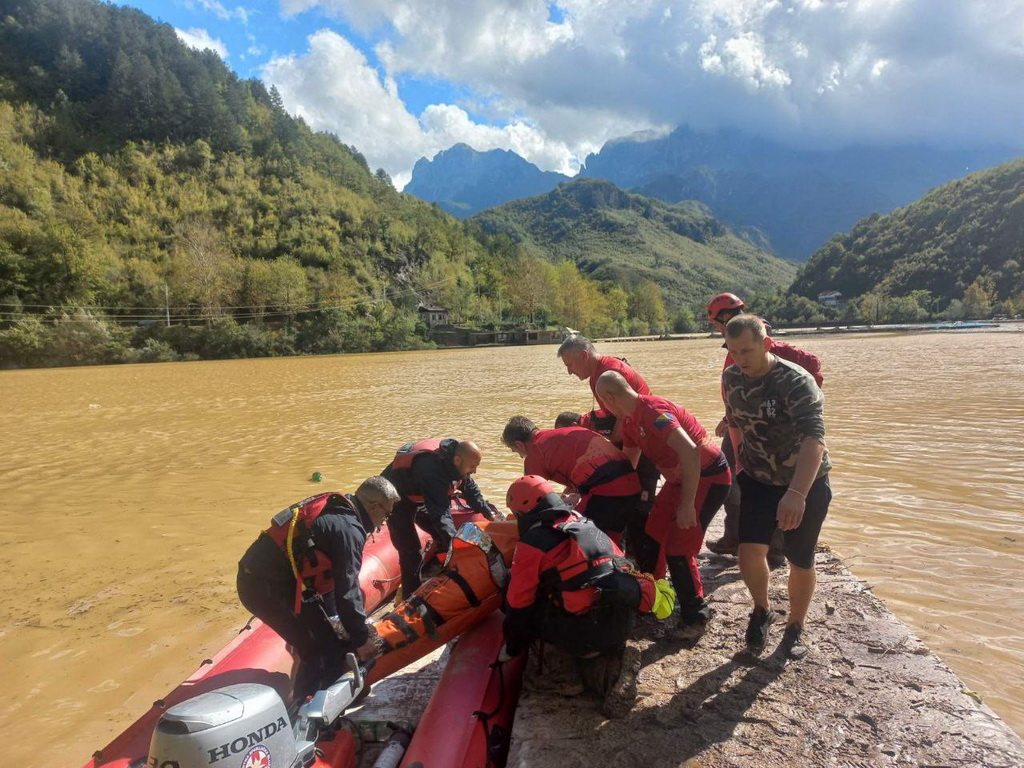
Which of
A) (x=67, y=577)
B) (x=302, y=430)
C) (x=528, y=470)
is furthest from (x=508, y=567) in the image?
(x=302, y=430)

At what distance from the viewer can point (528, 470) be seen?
11.4ft

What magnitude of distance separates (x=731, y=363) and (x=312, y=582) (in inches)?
117

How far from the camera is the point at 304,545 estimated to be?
9.89 feet

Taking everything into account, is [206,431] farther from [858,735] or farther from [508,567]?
[858,735]

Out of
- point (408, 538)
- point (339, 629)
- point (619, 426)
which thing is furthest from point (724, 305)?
point (339, 629)

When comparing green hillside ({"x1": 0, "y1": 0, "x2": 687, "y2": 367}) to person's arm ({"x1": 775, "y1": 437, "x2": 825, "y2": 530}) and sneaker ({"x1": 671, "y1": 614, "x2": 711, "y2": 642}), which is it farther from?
person's arm ({"x1": 775, "y1": 437, "x2": 825, "y2": 530})

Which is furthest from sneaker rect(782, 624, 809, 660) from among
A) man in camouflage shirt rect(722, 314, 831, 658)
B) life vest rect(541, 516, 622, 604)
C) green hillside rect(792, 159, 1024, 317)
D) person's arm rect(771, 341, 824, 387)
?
green hillside rect(792, 159, 1024, 317)

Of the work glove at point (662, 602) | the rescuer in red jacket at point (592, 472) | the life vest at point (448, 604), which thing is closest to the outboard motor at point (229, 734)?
the life vest at point (448, 604)

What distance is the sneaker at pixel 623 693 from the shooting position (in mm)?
2561

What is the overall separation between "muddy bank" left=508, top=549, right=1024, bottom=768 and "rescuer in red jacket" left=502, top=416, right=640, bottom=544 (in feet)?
2.39

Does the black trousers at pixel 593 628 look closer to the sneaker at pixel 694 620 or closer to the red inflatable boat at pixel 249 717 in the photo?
the red inflatable boat at pixel 249 717

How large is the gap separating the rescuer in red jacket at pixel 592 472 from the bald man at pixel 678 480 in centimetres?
18

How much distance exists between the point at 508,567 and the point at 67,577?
177 inches

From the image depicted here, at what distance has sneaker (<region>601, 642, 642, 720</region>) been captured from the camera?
256 centimetres
